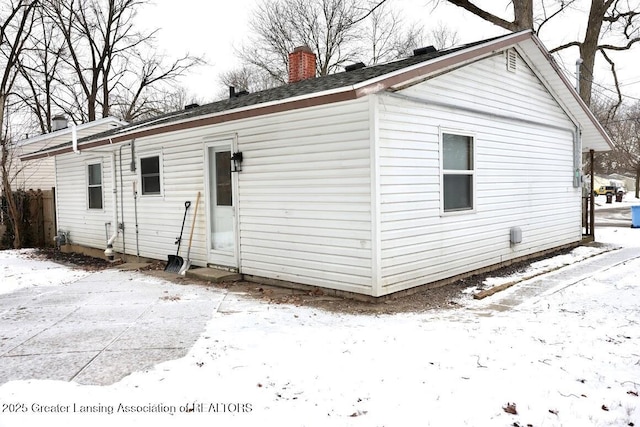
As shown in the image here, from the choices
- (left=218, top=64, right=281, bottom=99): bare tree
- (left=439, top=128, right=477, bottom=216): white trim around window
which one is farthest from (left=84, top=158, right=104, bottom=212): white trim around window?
(left=218, top=64, right=281, bottom=99): bare tree

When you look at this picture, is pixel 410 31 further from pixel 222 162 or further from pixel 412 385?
pixel 412 385

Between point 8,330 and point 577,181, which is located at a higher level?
point 577,181

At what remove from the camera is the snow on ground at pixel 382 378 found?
9.46 feet

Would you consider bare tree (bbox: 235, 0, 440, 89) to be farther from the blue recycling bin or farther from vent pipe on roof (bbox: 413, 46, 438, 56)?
vent pipe on roof (bbox: 413, 46, 438, 56)

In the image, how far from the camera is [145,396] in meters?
3.16

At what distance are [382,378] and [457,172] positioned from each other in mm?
4169

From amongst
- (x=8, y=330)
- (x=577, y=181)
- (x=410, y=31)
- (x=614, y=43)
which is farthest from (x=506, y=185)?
(x=410, y=31)

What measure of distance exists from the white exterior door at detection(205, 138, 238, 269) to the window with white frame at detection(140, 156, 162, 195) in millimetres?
1584

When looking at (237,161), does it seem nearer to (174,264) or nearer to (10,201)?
(174,264)

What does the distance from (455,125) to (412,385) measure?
4450 mm

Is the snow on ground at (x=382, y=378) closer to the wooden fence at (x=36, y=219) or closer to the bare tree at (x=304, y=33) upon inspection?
the wooden fence at (x=36, y=219)

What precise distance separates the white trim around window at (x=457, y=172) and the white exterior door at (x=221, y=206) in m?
3.08

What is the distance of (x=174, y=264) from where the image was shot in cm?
812

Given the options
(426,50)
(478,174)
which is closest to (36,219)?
(426,50)
